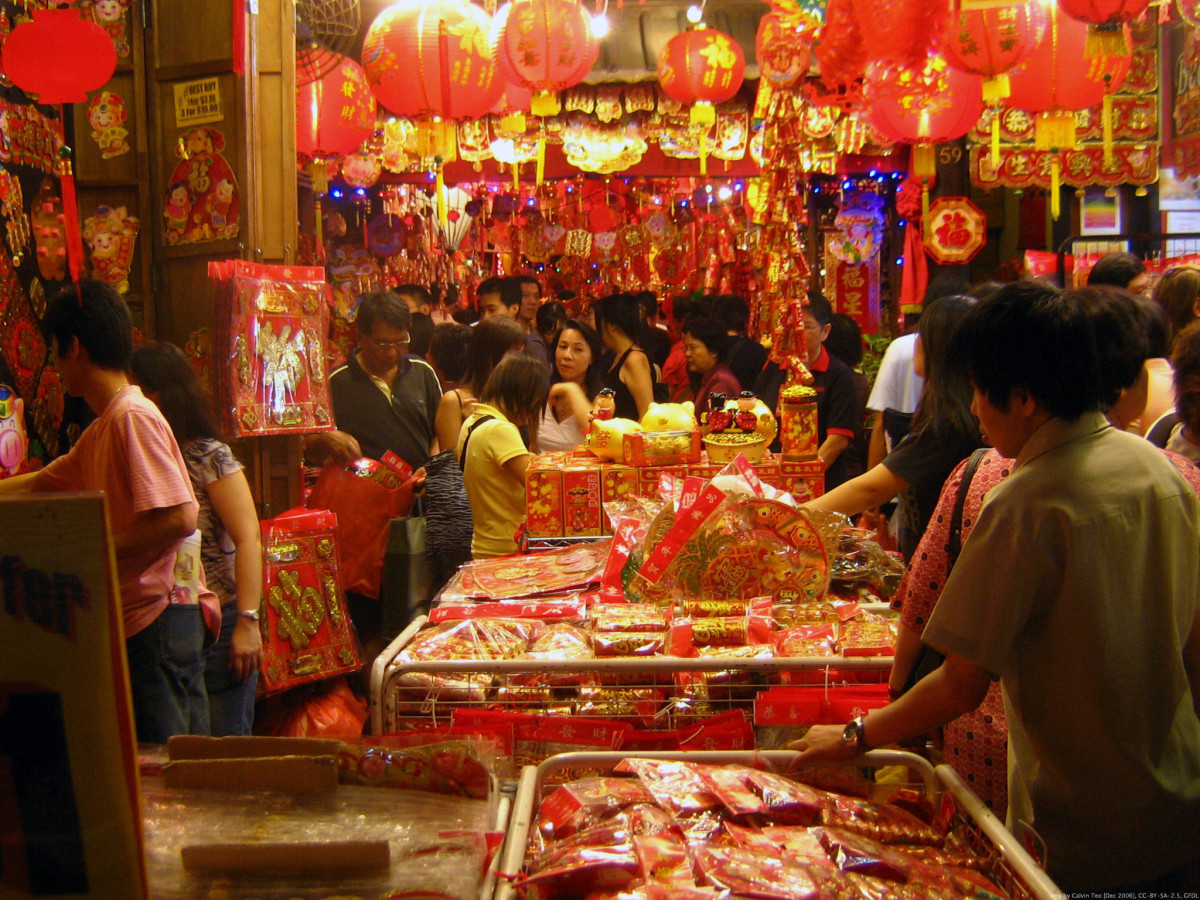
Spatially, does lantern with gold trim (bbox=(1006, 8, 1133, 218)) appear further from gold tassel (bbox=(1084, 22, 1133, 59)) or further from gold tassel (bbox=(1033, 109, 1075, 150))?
gold tassel (bbox=(1084, 22, 1133, 59))

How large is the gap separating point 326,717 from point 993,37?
353 cm

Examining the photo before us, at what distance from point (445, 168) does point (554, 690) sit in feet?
22.2

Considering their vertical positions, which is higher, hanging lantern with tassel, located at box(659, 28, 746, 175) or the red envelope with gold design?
hanging lantern with tassel, located at box(659, 28, 746, 175)

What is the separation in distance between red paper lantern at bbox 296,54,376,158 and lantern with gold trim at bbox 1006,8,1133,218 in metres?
3.20

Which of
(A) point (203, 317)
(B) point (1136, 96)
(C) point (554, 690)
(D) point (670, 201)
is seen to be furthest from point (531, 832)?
(D) point (670, 201)

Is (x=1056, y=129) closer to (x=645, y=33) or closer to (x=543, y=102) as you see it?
(x=543, y=102)

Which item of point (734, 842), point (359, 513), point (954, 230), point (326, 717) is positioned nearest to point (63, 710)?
point (734, 842)

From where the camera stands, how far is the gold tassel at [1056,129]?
4836 millimetres

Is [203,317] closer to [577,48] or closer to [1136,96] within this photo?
[577,48]

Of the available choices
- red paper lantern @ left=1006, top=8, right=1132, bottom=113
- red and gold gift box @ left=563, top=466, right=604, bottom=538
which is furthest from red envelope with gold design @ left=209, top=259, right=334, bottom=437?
red paper lantern @ left=1006, top=8, right=1132, bottom=113

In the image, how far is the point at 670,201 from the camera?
904cm

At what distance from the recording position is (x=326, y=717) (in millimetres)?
3186

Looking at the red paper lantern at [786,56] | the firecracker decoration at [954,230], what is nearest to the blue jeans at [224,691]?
the red paper lantern at [786,56]

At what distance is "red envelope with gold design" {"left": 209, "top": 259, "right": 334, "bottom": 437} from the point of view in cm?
293
